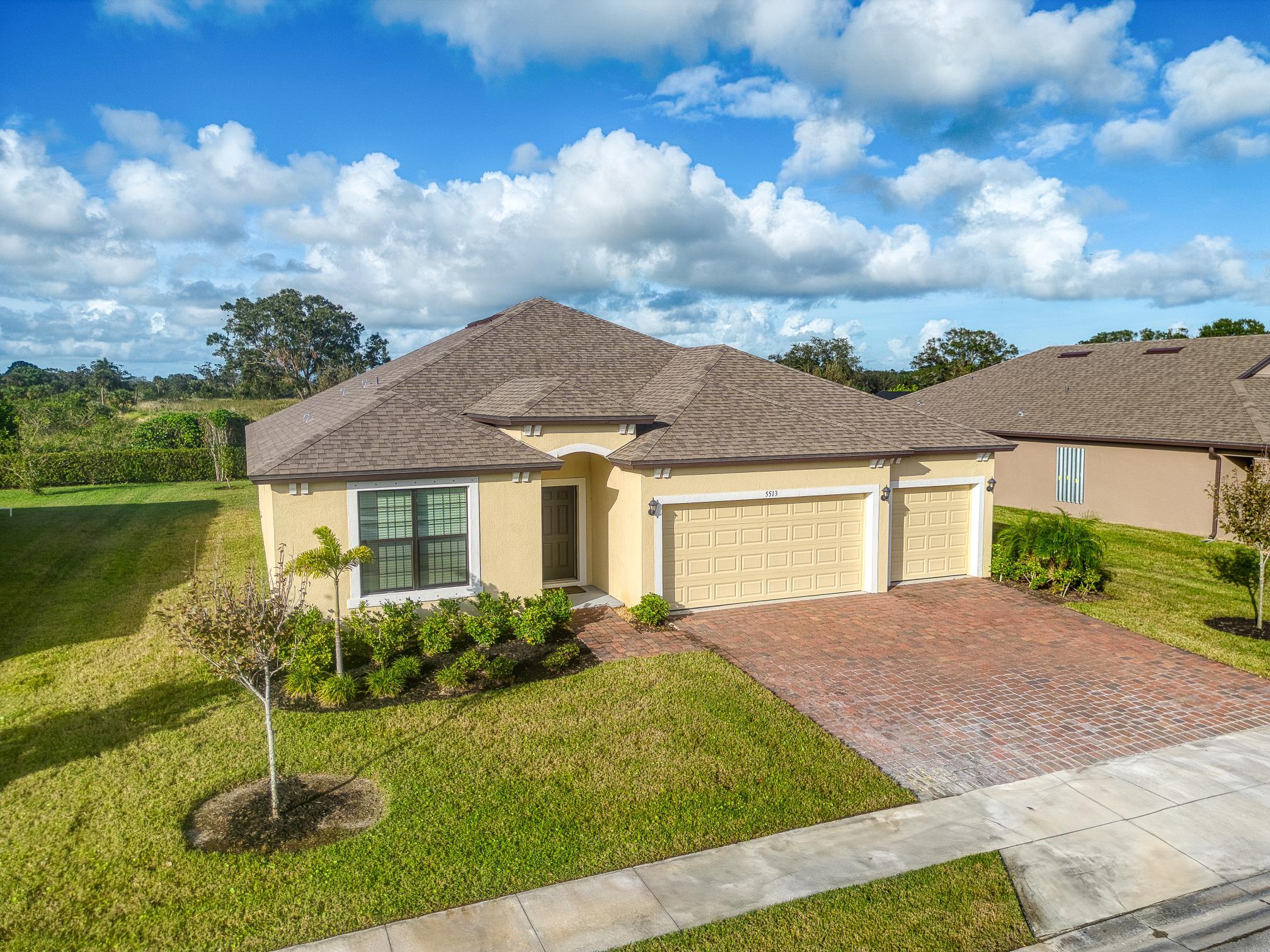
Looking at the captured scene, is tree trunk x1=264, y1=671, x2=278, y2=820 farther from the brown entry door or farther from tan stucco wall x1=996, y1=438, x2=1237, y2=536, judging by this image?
tan stucco wall x1=996, y1=438, x2=1237, y2=536

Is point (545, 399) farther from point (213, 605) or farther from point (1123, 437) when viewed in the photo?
point (1123, 437)

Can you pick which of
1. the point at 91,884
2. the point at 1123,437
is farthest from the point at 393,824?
the point at 1123,437

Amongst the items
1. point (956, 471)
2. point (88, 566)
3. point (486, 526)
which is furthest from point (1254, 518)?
point (88, 566)

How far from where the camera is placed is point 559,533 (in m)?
16.1

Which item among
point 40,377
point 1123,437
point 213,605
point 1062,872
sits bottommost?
point 1062,872

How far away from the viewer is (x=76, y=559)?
62.8 ft

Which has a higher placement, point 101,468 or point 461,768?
point 101,468

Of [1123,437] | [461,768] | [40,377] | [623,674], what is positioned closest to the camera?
[461,768]

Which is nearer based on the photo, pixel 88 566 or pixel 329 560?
pixel 329 560

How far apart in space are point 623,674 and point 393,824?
14.5ft

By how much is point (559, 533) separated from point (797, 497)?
190 inches

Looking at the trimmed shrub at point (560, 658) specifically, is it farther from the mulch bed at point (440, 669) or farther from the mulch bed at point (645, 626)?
the mulch bed at point (645, 626)

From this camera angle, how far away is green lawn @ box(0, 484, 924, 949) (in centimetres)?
625

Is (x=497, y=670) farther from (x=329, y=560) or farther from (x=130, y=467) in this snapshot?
(x=130, y=467)
